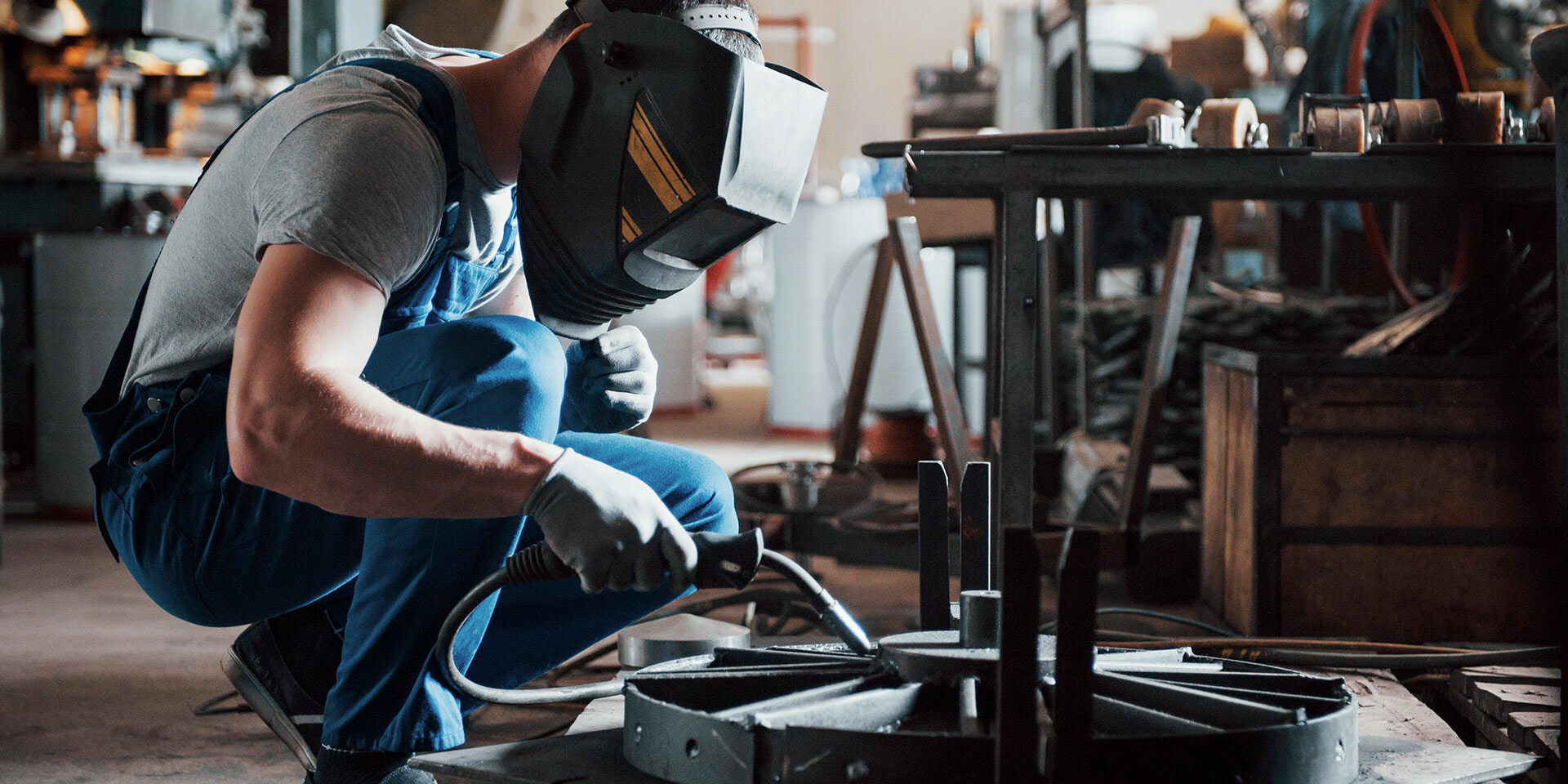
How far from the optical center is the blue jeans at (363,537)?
47.2 inches

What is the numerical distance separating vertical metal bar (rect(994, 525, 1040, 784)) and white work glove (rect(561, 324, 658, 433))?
772mm

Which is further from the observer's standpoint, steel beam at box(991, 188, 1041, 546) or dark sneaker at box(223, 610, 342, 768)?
steel beam at box(991, 188, 1041, 546)

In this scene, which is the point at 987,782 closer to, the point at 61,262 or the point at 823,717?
the point at 823,717

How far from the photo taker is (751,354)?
37.0ft

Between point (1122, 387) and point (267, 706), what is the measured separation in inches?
104

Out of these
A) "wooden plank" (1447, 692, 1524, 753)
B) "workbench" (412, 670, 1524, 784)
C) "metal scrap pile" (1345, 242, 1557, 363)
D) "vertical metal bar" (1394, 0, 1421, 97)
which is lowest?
"wooden plank" (1447, 692, 1524, 753)

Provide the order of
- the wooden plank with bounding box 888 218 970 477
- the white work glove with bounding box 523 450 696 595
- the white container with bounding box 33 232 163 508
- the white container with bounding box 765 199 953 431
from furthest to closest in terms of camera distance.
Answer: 1. the white container with bounding box 765 199 953 431
2. the white container with bounding box 33 232 163 508
3. the wooden plank with bounding box 888 218 970 477
4. the white work glove with bounding box 523 450 696 595

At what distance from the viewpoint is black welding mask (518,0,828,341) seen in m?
1.16

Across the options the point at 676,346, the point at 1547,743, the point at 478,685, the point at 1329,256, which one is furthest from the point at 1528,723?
the point at 676,346

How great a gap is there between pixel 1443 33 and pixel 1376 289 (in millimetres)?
2166

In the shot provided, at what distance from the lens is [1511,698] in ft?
4.81

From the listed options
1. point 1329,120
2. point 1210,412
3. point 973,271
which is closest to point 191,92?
point 973,271

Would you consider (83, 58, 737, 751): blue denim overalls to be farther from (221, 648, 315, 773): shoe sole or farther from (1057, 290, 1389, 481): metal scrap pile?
(1057, 290, 1389, 481): metal scrap pile

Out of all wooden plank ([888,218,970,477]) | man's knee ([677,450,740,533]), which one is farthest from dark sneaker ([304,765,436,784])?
wooden plank ([888,218,970,477])
